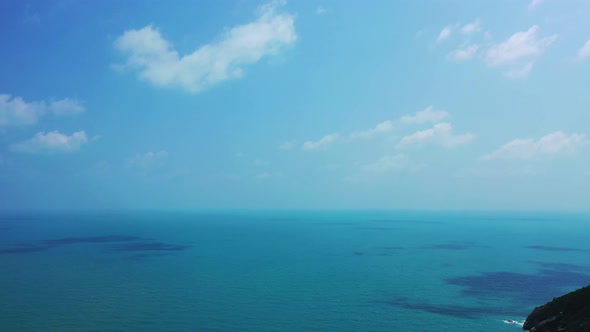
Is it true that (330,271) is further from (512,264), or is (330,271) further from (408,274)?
(512,264)

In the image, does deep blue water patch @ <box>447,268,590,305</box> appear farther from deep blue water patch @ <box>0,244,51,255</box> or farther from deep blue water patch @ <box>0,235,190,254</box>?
deep blue water patch @ <box>0,244,51,255</box>

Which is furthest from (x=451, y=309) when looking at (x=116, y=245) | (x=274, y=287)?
(x=116, y=245)

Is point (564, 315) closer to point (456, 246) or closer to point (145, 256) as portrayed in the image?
point (145, 256)

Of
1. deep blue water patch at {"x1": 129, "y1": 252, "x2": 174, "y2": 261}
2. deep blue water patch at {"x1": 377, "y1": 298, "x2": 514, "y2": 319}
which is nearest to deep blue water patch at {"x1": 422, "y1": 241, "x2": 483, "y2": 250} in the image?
deep blue water patch at {"x1": 377, "y1": 298, "x2": 514, "y2": 319}

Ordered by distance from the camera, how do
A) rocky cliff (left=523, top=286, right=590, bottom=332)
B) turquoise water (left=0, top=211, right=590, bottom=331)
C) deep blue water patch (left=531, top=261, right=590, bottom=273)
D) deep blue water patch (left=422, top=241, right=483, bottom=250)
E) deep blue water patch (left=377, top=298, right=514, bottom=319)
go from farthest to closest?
deep blue water patch (left=422, top=241, right=483, bottom=250), deep blue water patch (left=531, top=261, right=590, bottom=273), deep blue water patch (left=377, top=298, right=514, bottom=319), turquoise water (left=0, top=211, right=590, bottom=331), rocky cliff (left=523, top=286, right=590, bottom=332)

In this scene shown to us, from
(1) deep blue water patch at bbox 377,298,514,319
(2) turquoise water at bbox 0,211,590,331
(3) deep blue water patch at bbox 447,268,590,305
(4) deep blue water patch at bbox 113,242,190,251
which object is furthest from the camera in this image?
(4) deep blue water patch at bbox 113,242,190,251

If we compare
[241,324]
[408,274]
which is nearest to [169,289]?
[241,324]

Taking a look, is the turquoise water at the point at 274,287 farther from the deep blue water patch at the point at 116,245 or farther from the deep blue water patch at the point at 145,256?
the deep blue water patch at the point at 116,245

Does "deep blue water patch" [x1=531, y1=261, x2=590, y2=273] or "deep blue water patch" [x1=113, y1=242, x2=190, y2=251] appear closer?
"deep blue water patch" [x1=531, y1=261, x2=590, y2=273]

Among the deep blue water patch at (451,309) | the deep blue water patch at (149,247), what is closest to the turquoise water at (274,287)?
the deep blue water patch at (451,309)
